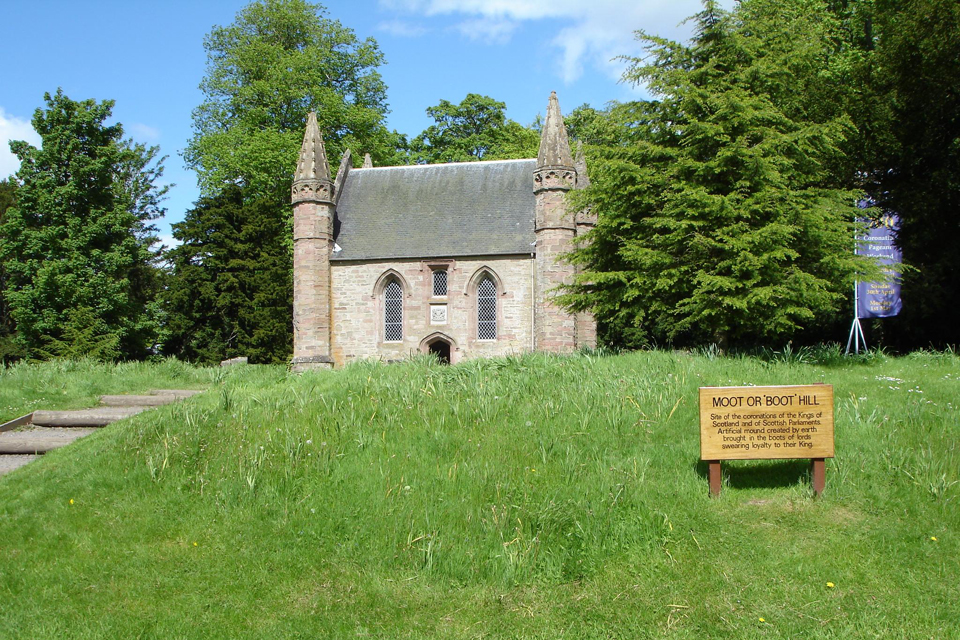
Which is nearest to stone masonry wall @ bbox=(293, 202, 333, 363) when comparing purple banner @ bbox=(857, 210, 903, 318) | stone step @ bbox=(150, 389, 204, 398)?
stone step @ bbox=(150, 389, 204, 398)

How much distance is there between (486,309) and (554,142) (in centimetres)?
653

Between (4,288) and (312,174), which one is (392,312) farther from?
(4,288)

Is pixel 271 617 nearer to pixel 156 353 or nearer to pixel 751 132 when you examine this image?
pixel 751 132

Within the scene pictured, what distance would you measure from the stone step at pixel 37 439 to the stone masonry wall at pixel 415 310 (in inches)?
602

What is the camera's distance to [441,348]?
27656mm

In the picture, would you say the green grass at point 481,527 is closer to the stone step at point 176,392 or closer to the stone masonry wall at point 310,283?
the stone step at point 176,392

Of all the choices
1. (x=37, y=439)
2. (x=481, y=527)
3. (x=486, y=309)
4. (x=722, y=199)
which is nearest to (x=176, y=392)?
(x=37, y=439)

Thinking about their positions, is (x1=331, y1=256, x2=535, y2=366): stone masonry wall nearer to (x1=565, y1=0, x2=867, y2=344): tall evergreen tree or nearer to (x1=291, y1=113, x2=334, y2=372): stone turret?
(x1=291, y1=113, x2=334, y2=372): stone turret

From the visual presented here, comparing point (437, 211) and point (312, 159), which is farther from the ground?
point (312, 159)

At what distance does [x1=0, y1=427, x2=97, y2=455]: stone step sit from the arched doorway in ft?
53.5

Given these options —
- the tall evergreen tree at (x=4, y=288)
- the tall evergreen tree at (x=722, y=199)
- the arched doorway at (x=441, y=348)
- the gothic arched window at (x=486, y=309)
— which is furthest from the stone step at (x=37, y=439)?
the tall evergreen tree at (x=4, y=288)

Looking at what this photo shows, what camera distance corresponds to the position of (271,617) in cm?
518

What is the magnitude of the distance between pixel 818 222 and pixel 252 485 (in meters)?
10.1

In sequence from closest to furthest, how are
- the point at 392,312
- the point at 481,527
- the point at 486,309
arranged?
1. the point at 481,527
2. the point at 486,309
3. the point at 392,312
